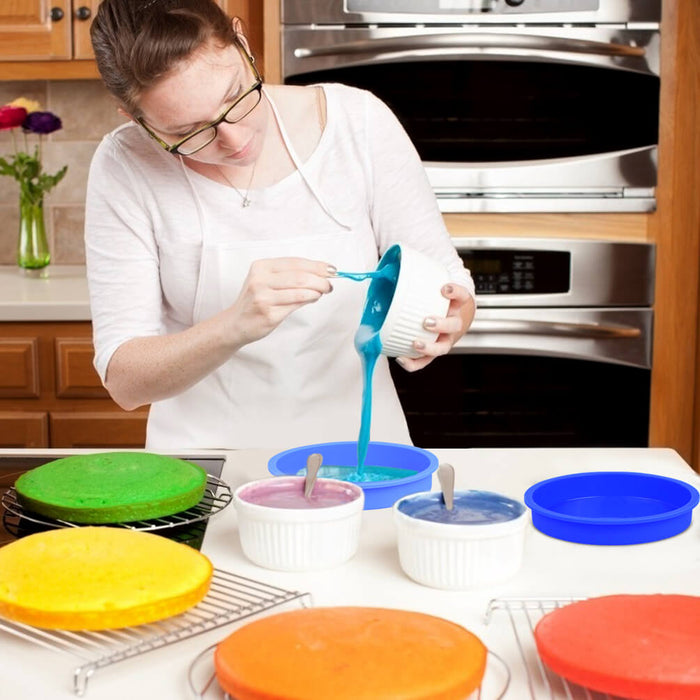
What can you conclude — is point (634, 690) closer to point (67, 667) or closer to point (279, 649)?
point (279, 649)

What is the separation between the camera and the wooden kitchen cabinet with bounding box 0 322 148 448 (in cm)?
244

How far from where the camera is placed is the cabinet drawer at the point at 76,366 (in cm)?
244

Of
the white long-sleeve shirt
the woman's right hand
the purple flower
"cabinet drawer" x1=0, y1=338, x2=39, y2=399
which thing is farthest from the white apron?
the purple flower

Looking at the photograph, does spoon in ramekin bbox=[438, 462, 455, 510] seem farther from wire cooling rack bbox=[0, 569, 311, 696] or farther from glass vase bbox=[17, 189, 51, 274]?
glass vase bbox=[17, 189, 51, 274]

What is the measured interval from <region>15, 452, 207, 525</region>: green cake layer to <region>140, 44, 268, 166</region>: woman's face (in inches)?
16.4

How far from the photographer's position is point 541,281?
241 cm

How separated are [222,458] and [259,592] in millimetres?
463

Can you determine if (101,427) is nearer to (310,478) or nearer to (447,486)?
(310,478)

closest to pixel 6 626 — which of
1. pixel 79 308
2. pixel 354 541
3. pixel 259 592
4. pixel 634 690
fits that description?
pixel 259 592

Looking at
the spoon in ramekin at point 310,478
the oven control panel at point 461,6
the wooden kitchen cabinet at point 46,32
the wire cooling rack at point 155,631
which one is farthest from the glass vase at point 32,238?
the wire cooling rack at point 155,631

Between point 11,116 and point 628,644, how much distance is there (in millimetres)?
2461

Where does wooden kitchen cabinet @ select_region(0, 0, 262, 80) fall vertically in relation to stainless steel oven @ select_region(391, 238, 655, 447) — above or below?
above

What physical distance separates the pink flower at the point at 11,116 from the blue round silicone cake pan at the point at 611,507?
6.94ft

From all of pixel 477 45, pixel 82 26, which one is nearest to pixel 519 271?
pixel 477 45
